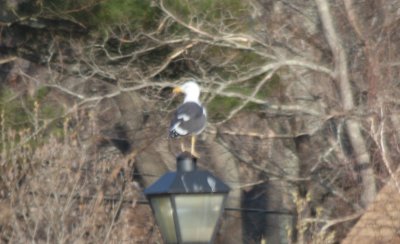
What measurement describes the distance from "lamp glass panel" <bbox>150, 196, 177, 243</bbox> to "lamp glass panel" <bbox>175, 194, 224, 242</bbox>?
0.26 feet

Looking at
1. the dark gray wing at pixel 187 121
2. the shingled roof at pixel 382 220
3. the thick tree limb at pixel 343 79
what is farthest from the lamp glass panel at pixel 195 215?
→ the thick tree limb at pixel 343 79

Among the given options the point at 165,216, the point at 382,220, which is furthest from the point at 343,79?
the point at 165,216

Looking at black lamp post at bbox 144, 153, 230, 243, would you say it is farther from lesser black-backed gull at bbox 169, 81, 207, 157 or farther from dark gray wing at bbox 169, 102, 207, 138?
dark gray wing at bbox 169, 102, 207, 138

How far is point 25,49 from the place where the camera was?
17.8m

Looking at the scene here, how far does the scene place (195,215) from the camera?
7625mm

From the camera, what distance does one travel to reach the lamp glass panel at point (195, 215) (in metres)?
7.62

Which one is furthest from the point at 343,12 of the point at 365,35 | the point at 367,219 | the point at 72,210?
the point at 72,210

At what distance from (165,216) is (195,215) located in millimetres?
221

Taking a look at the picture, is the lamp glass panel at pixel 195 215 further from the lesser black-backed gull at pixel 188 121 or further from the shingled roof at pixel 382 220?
the shingled roof at pixel 382 220

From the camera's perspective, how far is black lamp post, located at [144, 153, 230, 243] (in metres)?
7.62

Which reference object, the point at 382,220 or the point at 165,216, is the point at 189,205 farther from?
the point at 382,220

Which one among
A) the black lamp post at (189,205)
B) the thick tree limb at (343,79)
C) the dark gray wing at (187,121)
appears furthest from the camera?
the thick tree limb at (343,79)

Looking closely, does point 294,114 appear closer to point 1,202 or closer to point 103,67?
point 103,67

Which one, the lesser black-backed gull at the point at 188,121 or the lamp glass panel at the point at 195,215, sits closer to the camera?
the lamp glass panel at the point at 195,215
